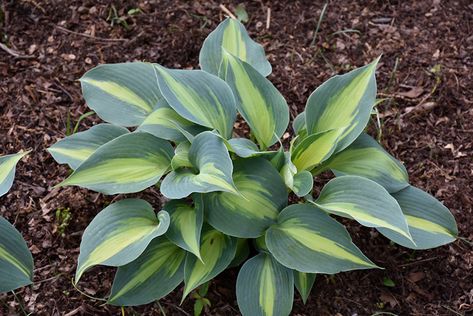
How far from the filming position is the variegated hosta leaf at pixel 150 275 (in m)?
1.75

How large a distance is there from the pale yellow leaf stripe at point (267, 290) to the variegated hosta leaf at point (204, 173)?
1.18ft

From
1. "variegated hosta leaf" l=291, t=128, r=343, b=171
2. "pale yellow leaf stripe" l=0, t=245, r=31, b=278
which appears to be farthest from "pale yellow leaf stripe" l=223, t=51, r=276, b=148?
"pale yellow leaf stripe" l=0, t=245, r=31, b=278

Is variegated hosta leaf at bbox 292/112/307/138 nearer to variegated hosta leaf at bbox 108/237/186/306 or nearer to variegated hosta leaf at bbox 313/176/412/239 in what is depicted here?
variegated hosta leaf at bbox 313/176/412/239

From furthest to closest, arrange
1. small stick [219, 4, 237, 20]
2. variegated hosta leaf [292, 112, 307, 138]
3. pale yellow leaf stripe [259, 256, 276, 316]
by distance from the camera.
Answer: small stick [219, 4, 237, 20] < variegated hosta leaf [292, 112, 307, 138] < pale yellow leaf stripe [259, 256, 276, 316]

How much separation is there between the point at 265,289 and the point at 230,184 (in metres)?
0.42

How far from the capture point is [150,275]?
178 centimetres

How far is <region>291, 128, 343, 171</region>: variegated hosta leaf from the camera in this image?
1.75 meters

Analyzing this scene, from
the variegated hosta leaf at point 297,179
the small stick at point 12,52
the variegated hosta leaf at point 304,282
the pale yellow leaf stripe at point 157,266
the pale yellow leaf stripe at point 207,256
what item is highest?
the variegated hosta leaf at point 297,179

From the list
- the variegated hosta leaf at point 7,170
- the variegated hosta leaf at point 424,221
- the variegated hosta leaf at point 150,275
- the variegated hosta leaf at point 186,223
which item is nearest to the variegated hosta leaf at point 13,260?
the variegated hosta leaf at point 7,170

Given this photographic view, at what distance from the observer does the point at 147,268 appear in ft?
5.83

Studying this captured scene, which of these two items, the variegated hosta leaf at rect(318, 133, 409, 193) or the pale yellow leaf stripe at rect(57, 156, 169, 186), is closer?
the pale yellow leaf stripe at rect(57, 156, 169, 186)

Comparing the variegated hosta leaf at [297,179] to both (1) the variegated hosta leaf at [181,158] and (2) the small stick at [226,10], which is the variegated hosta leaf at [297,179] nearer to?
(1) the variegated hosta leaf at [181,158]

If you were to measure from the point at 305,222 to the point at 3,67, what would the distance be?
1.52m

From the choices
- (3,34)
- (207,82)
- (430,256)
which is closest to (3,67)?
(3,34)
